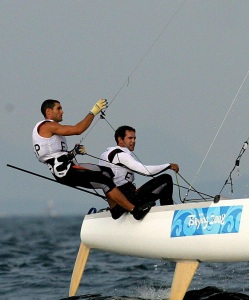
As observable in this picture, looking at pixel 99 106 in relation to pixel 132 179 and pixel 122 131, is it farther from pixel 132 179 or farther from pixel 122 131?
pixel 132 179

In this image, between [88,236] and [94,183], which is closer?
[94,183]

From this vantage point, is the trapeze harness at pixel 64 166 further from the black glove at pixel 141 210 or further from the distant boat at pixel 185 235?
the distant boat at pixel 185 235

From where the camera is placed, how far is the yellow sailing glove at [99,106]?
29.0 feet

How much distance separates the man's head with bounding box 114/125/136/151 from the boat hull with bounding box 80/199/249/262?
2.50 feet

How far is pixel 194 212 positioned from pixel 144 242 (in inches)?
31.3

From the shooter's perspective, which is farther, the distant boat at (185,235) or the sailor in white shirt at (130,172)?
the sailor in white shirt at (130,172)

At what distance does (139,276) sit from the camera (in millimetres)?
13398

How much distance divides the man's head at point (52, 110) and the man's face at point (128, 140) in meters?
0.76

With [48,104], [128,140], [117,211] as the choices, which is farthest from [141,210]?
[48,104]

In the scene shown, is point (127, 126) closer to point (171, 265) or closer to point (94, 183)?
point (94, 183)

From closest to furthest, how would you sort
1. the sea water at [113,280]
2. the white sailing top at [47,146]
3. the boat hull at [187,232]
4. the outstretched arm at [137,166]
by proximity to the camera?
the boat hull at [187,232], the white sailing top at [47,146], the outstretched arm at [137,166], the sea water at [113,280]

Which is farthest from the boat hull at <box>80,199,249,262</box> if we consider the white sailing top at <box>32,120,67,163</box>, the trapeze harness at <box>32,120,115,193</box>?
the white sailing top at <box>32,120,67,163</box>

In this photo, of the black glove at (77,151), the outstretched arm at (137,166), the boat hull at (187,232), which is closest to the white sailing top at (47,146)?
the black glove at (77,151)

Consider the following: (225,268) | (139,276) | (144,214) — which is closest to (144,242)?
(144,214)
